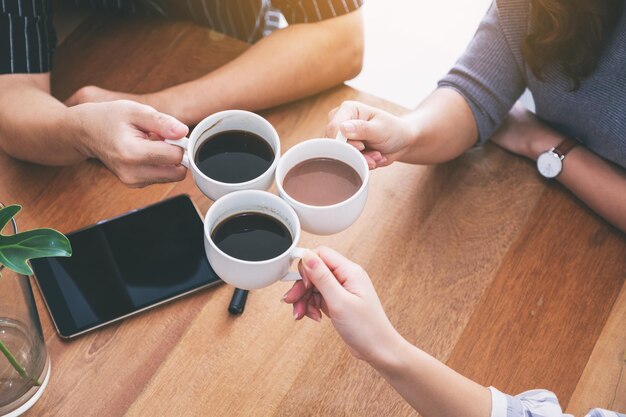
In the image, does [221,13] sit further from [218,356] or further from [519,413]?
[519,413]

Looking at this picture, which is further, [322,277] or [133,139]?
[133,139]

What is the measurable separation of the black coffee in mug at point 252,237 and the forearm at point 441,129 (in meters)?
0.37

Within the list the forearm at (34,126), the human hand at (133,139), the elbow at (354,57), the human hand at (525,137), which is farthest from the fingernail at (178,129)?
the human hand at (525,137)

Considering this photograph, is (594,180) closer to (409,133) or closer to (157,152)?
(409,133)

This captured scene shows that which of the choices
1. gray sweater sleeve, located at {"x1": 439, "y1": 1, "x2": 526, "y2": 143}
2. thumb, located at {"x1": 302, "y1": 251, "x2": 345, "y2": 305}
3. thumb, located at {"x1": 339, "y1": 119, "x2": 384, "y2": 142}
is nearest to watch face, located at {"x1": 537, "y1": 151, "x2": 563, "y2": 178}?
gray sweater sleeve, located at {"x1": 439, "y1": 1, "x2": 526, "y2": 143}

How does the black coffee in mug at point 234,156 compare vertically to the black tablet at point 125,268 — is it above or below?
above

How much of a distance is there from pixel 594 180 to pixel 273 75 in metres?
0.60

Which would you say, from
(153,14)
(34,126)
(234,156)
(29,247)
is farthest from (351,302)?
(153,14)

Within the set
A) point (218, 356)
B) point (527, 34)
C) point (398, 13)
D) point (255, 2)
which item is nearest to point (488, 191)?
point (527, 34)

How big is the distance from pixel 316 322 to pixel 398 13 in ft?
4.81

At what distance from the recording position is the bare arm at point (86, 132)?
944mm

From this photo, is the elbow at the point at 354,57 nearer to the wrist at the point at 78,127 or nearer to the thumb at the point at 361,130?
the thumb at the point at 361,130

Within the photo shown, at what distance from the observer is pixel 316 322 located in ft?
3.31

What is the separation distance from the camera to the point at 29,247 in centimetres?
73
